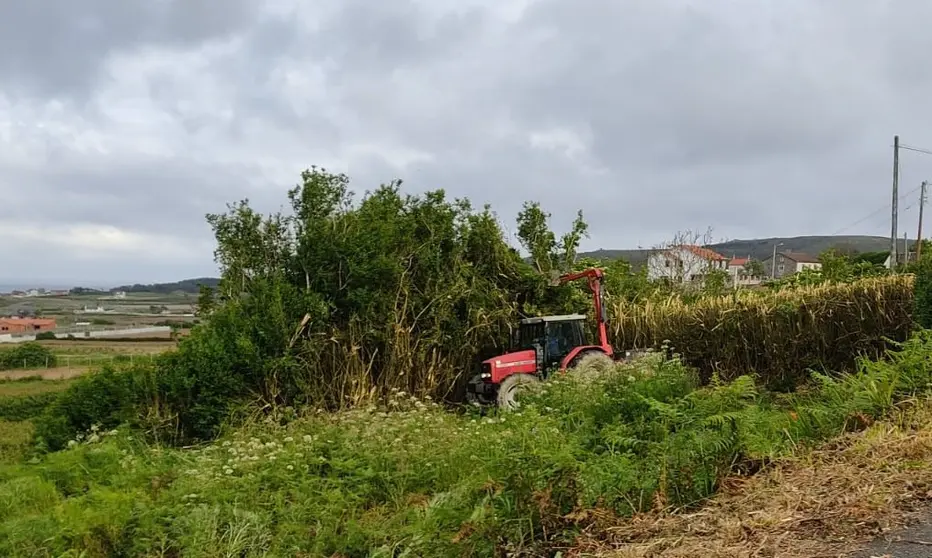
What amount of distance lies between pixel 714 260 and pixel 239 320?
55.0ft

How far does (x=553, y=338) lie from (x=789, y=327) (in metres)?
5.33

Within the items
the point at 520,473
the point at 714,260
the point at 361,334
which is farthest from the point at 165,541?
A: the point at 714,260

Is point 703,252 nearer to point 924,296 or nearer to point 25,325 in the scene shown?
point 924,296

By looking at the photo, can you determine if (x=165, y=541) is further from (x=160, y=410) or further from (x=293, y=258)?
(x=293, y=258)

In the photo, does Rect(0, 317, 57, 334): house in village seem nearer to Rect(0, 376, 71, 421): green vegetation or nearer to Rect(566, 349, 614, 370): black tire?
Rect(0, 376, 71, 421): green vegetation

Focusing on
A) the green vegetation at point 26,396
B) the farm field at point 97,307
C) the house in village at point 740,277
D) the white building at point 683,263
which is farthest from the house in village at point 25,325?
the house in village at point 740,277

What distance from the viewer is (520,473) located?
14.7 ft

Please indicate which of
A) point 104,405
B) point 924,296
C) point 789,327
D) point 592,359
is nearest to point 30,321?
point 104,405

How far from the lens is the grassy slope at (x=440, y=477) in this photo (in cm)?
440

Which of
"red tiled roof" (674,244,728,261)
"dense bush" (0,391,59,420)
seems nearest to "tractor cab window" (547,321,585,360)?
"red tiled roof" (674,244,728,261)

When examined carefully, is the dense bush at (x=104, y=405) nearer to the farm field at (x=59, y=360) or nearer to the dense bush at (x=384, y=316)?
the dense bush at (x=384, y=316)

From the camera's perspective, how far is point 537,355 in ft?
45.1

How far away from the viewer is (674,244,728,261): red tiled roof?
23.4 metres

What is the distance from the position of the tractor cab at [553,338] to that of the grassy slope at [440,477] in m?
4.45
